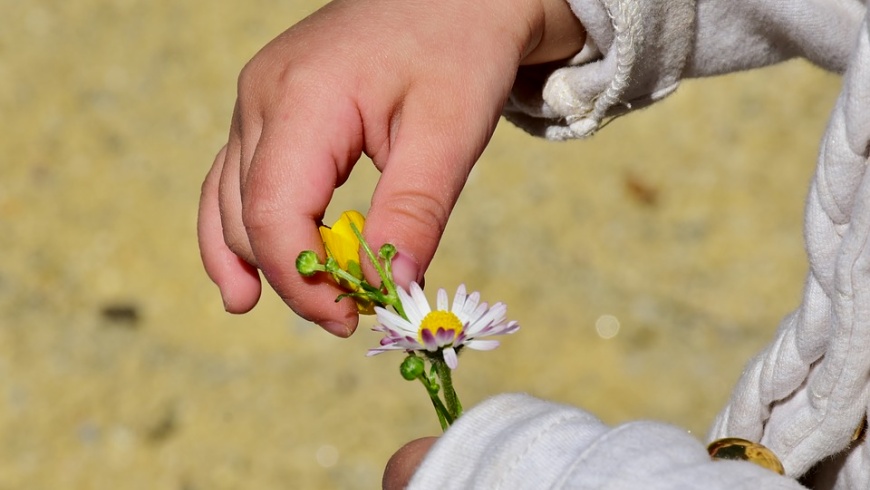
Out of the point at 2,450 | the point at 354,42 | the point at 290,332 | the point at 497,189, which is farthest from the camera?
the point at 497,189

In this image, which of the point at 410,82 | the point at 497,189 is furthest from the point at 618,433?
the point at 497,189

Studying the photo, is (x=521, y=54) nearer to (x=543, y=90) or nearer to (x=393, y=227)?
(x=543, y=90)

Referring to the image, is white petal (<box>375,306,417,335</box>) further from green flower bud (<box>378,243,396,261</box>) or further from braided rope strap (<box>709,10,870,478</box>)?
braided rope strap (<box>709,10,870,478</box>)

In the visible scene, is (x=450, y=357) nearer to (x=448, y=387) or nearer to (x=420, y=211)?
(x=448, y=387)

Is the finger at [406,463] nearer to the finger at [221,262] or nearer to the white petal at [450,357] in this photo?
the white petal at [450,357]

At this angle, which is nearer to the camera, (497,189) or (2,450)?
(2,450)

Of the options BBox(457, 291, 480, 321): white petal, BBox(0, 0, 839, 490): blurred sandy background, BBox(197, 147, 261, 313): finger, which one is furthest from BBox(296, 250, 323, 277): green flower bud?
BBox(0, 0, 839, 490): blurred sandy background

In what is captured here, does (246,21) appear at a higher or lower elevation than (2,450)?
higher

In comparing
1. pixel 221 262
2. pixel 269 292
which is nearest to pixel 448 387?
pixel 221 262
